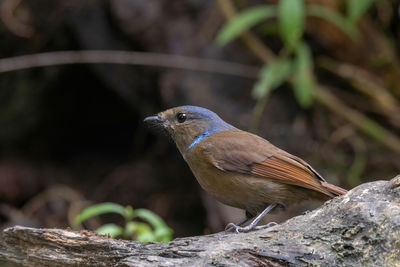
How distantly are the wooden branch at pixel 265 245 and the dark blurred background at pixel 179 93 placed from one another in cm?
307

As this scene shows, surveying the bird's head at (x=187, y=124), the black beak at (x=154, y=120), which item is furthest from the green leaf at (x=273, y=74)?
the black beak at (x=154, y=120)

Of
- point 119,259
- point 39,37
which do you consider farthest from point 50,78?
point 119,259

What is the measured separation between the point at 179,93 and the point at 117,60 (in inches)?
28.6

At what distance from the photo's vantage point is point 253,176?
4023 mm

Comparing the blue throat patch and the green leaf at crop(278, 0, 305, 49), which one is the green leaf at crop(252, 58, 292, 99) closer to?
the green leaf at crop(278, 0, 305, 49)

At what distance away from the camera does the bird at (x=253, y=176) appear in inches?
156

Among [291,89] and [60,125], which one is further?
[60,125]

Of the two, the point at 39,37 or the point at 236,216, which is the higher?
the point at 39,37

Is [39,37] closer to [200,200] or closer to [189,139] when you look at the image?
[200,200]

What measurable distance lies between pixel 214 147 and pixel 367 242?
1437mm

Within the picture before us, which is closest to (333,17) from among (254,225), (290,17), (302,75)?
(302,75)

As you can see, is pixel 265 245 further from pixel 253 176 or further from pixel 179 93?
pixel 179 93

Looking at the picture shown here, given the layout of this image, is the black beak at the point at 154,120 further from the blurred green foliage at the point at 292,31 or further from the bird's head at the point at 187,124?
the blurred green foliage at the point at 292,31

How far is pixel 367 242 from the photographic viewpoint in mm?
2992
